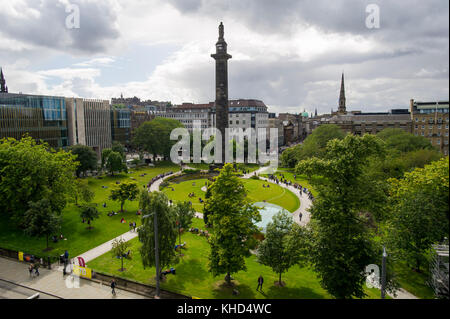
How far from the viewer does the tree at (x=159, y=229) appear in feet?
84.6

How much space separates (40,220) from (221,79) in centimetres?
5882

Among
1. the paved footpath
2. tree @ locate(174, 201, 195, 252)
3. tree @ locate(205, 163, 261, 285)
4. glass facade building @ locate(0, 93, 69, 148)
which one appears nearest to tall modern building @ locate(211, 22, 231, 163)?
glass facade building @ locate(0, 93, 69, 148)

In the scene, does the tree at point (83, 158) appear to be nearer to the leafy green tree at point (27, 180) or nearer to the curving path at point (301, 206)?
the leafy green tree at point (27, 180)

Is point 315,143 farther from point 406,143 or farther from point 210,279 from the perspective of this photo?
point 210,279

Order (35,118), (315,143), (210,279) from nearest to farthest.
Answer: (210,279)
(35,118)
(315,143)

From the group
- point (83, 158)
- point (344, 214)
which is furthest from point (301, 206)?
point (83, 158)

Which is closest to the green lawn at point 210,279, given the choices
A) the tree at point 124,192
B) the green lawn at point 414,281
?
the green lawn at point 414,281

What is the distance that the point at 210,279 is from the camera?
29.0 meters

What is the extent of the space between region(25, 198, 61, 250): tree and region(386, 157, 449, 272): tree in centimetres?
3499

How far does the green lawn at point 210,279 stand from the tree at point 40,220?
257 inches

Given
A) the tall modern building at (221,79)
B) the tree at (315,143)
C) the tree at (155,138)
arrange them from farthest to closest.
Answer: the tree at (155,138) < the tree at (315,143) < the tall modern building at (221,79)

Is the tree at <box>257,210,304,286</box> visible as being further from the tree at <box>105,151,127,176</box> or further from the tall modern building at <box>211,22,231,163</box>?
the tree at <box>105,151,127,176</box>

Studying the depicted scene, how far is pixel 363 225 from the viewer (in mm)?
21547
